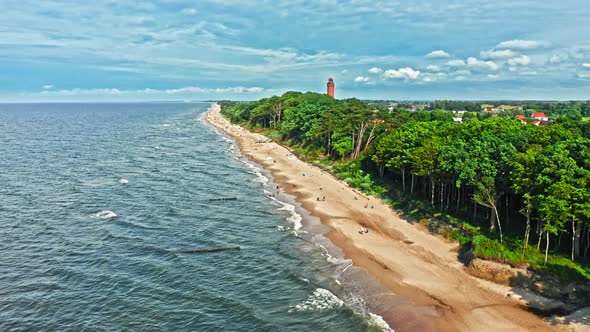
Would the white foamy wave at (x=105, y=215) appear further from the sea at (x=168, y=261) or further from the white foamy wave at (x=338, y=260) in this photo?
the white foamy wave at (x=338, y=260)

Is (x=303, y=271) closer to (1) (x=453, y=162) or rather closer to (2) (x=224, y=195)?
(1) (x=453, y=162)

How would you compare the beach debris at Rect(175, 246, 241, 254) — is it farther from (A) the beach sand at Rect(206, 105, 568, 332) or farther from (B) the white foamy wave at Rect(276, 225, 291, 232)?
(A) the beach sand at Rect(206, 105, 568, 332)

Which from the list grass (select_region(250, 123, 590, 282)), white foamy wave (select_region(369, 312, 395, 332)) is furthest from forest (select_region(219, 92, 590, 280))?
white foamy wave (select_region(369, 312, 395, 332))

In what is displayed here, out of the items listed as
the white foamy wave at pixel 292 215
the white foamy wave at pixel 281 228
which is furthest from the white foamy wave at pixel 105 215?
the white foamy wave at pixel 292 215

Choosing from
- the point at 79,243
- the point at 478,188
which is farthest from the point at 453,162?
the point at 79,243

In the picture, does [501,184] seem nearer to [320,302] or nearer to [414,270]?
[414,270]
